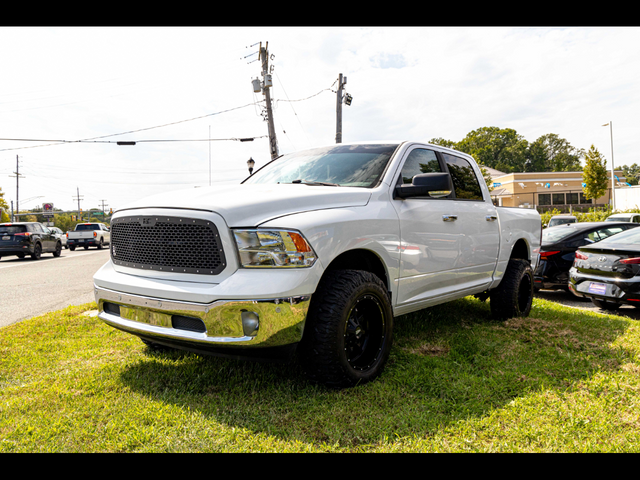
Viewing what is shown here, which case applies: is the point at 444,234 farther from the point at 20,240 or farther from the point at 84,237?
the point at 84,237

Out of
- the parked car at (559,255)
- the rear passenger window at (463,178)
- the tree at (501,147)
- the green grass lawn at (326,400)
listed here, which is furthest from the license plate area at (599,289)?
the tree at (501,147)

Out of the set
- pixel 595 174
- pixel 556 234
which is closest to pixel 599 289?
pixel 556 234

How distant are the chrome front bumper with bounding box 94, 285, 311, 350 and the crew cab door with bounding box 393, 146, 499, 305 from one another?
126 cm

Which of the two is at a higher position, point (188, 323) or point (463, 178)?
point (463, 178)

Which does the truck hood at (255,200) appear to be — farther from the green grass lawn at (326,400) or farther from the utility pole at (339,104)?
the utility pole at (339,104)

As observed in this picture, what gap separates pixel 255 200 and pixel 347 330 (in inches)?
43.9

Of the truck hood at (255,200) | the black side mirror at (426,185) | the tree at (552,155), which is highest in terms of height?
the tree at (552,155)

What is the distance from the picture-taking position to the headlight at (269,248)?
296cm

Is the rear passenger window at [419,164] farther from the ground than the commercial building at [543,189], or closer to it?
closer to it

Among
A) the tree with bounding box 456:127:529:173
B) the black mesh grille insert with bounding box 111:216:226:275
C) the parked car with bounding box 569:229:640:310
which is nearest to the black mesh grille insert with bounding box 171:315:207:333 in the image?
the black mesh grille insert with bounding box 111:216:226:275

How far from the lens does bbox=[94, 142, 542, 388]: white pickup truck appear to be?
2.92 meters

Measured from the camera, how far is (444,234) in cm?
437

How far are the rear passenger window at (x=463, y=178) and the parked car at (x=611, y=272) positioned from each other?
295 centimetres
